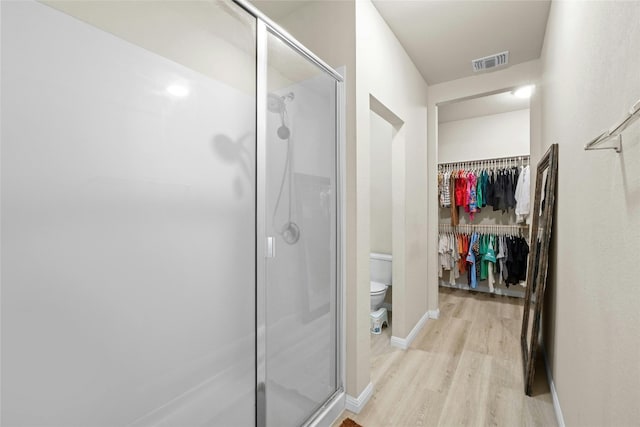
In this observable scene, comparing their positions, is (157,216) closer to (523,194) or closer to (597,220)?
(597,220)

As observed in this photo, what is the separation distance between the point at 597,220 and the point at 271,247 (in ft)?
4.30

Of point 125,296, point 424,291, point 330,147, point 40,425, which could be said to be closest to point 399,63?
point 330,147

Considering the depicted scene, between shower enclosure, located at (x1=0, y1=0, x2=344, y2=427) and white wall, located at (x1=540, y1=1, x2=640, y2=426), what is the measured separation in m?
1.21

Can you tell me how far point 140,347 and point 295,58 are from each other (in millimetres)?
1477

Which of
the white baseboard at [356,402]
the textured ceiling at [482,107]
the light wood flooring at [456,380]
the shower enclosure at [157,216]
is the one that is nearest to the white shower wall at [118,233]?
the shower enclosure at [157,216]

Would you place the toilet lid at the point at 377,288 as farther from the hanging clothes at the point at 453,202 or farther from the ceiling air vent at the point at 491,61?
the ceiling air vent at the point at 491,61

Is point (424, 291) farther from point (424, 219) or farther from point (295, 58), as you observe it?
point (295, 58)

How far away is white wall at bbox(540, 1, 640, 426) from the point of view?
0.79 meters

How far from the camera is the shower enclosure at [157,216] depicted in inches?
30.7

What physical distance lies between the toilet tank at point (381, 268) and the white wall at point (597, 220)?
168 cm

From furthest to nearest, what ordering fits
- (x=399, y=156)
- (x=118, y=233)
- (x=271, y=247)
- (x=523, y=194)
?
1. (x=523, y=194)
2. (x=399, y=156)
3. (x=271, y=247)
4. (x=118, y=233)

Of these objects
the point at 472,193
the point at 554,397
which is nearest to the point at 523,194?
the point at 472,193

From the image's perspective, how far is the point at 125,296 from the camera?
955mm

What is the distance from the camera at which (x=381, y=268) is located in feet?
11.2
